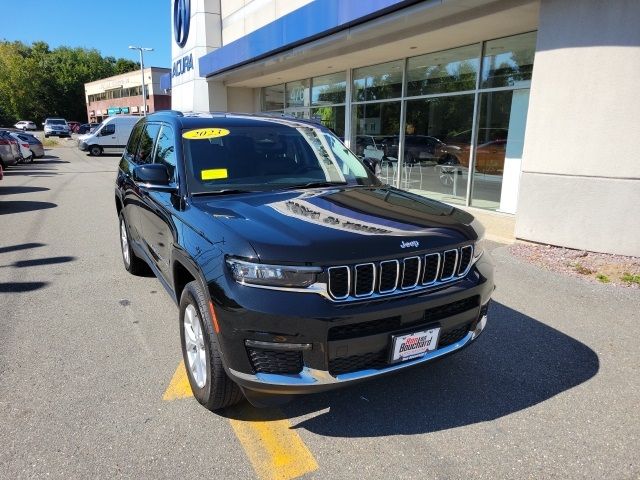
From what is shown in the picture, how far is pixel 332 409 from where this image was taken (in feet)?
9.48

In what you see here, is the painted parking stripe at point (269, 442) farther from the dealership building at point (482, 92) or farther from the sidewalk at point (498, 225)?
the sidewalk at point (498, 225)

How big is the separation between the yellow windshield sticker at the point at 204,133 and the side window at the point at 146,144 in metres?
0.79

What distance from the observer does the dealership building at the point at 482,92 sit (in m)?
6.02

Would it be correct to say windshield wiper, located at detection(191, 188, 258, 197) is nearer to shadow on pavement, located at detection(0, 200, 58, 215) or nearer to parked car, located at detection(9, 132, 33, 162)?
shadow on pavement, located at detection(0, 200, 58, 215)

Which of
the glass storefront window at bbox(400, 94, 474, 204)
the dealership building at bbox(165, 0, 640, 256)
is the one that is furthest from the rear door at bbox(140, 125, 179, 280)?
the glass storefront window at bbox(400, 94, 474, 204)

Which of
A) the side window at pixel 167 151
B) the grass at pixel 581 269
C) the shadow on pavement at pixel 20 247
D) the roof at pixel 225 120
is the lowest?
the shadow on pavement at pixel 20 247

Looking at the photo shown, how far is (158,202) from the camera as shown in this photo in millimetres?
3645

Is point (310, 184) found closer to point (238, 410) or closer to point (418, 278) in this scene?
point (418, 278)

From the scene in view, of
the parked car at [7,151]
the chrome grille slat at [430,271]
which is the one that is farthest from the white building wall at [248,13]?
the chrome grille slat at [430,271]

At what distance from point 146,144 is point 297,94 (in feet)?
44.6

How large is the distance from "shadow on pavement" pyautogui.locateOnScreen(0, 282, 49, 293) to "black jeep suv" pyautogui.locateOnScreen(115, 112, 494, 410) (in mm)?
2389

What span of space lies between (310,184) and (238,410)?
1.69 m

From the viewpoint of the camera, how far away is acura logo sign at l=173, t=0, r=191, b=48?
19.8m

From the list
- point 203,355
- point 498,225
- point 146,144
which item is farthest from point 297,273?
point 498,225
